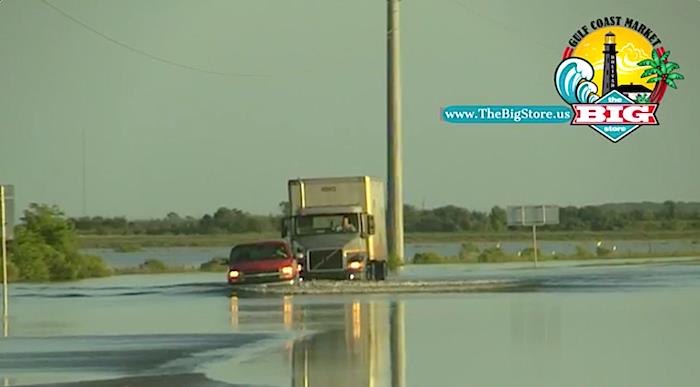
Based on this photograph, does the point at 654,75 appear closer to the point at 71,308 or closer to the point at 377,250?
the point at 377,250

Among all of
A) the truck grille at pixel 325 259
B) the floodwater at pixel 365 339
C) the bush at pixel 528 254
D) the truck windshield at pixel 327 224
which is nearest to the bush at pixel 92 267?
the truck windshield at pixel 327 224

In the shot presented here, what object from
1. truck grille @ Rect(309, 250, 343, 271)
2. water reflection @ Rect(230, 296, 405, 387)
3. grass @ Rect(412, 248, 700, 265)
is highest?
grass @ Rect(412, 248, 700, 265)

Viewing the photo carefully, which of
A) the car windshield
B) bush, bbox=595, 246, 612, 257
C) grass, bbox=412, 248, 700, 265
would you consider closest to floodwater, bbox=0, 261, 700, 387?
the car windshield

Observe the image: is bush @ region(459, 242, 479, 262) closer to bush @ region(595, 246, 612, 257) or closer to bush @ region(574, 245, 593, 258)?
bush @ region(574, 245, 593, 258)

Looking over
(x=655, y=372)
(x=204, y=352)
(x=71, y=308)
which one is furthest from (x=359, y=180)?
(x=655, y=372)

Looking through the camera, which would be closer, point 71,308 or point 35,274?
point 71,308

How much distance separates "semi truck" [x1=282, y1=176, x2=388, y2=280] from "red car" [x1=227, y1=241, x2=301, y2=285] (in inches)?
28.5

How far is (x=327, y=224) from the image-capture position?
54.7 metres

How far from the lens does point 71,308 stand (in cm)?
4188

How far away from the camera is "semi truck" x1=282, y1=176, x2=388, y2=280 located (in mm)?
54062

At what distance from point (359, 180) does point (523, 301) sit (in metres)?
15.2

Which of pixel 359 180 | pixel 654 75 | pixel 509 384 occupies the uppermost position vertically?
pixel 654 75

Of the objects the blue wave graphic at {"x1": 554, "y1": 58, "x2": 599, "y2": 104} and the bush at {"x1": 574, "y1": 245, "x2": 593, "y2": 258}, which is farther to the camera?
the bush at {"x1": 574, "y1": 245, "x2": 593, "y2": 258}

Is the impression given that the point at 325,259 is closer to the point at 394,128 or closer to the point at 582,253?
the point at 394,128
